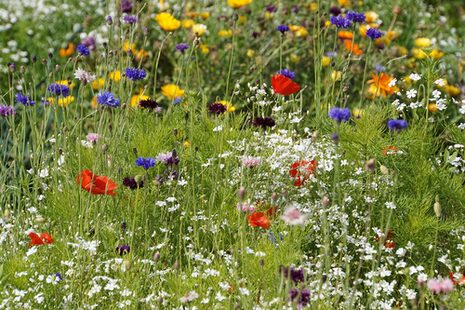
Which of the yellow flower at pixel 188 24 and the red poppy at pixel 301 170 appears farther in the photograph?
the yellow flower at pixel 188 24

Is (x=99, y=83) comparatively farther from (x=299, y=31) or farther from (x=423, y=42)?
(x=423, y=42)

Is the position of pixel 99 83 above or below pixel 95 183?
below

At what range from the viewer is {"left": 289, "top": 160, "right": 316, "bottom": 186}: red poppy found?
280 centimetres

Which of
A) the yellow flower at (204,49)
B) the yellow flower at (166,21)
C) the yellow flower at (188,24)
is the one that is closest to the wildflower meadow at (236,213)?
the yellow flower at (166,21)

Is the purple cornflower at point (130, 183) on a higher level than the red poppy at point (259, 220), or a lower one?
higher

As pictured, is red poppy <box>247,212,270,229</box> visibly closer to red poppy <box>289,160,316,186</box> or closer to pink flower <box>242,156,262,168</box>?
pink flower <box>242,156,262,168</box>

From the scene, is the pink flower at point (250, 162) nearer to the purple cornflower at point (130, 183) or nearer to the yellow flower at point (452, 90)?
the purple cornflower at point (130, 183)

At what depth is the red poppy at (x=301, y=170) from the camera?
2.80m

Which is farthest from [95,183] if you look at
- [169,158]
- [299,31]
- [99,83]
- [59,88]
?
[299,31]

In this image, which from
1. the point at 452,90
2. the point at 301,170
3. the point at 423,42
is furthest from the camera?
the point at 423,42

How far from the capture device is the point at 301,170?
2811 mm

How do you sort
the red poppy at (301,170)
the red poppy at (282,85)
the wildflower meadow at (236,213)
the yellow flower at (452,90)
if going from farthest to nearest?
the yellow flower at (452,90)
the red poppy at (282,85)
the red poppy at (301,170)
the wildflower meadow at (236,213)

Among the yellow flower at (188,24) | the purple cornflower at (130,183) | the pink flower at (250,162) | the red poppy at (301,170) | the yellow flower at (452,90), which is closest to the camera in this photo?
the purple cornflower at (130,183)

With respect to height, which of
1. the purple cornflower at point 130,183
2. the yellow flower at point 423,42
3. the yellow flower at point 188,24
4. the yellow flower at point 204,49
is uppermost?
the purple cornflower at point 130,183
